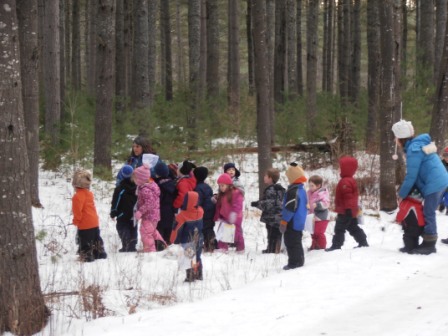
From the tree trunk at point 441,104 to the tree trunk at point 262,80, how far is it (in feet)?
13.1

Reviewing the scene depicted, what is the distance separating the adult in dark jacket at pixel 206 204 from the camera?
855cm

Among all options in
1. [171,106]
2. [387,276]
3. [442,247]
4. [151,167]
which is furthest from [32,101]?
[171,106]

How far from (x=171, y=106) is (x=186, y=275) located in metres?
11.1

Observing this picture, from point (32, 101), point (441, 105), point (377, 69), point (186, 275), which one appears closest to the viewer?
point (186, 275)

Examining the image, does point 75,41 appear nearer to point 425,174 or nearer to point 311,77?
point 311,77

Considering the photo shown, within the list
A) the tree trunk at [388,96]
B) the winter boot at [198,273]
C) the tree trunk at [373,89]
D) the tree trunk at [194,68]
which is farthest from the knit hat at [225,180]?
the tree trunk at [373,89]

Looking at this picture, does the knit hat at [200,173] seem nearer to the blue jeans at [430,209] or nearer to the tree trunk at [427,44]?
the blue jeans at [430,209]

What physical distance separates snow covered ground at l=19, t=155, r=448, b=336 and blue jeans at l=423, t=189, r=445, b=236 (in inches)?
15.0

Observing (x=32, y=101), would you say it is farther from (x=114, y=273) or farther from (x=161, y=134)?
(x=161, y=134)

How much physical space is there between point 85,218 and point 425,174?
192 inches

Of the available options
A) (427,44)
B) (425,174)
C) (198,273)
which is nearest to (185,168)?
(198,273)

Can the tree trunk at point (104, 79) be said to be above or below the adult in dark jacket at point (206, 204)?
above

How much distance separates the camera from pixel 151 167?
350 inches

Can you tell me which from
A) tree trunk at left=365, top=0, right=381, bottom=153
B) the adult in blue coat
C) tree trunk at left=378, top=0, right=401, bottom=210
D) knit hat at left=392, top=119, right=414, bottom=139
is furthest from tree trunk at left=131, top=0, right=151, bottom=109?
the adult in blue coat
